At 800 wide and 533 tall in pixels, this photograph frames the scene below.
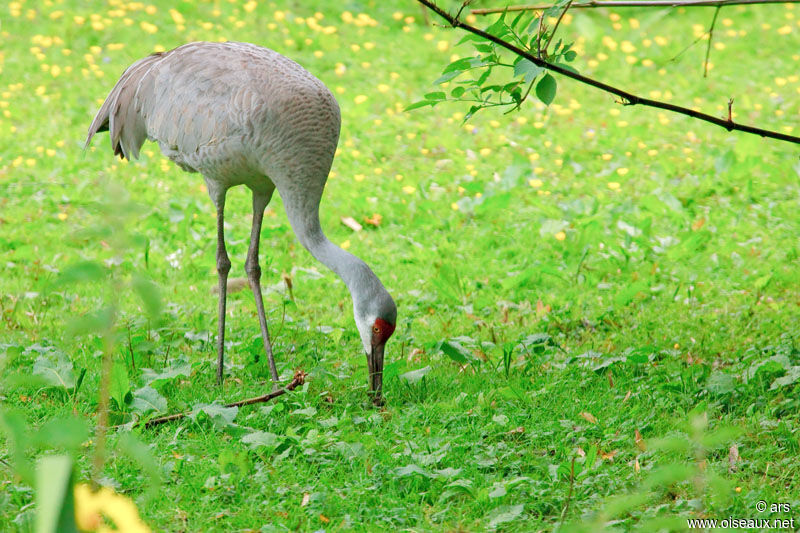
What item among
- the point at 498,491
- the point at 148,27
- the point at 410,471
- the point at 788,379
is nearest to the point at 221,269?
the point at 410,471

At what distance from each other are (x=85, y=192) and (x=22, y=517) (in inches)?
180

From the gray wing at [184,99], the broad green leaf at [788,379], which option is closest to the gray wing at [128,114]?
the gray wing at [184,99]

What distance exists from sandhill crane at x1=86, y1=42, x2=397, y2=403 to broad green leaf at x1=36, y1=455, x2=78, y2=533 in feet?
9.41

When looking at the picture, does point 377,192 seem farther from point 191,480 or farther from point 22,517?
point 22,517

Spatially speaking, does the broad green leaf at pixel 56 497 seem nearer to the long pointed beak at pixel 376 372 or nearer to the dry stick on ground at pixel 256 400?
the dry stick on ground at pixel 256 400

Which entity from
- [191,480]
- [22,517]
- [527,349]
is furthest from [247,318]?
[22,517]

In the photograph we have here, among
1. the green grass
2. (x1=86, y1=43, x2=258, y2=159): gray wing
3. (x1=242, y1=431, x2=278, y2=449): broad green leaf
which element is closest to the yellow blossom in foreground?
the green grass

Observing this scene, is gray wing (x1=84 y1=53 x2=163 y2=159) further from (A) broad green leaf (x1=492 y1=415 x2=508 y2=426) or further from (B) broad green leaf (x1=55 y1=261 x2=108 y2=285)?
(B) broad green leaf (x1=55 y1=261 x2=108 y2=285)

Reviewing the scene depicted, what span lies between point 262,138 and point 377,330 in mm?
1129

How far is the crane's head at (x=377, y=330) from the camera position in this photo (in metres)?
4.17

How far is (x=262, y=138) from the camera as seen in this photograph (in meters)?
4.47

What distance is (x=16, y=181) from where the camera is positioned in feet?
24.0

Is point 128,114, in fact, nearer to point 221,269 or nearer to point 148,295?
point 221,269

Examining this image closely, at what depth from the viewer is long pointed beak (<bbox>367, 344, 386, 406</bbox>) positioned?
13.9ft
